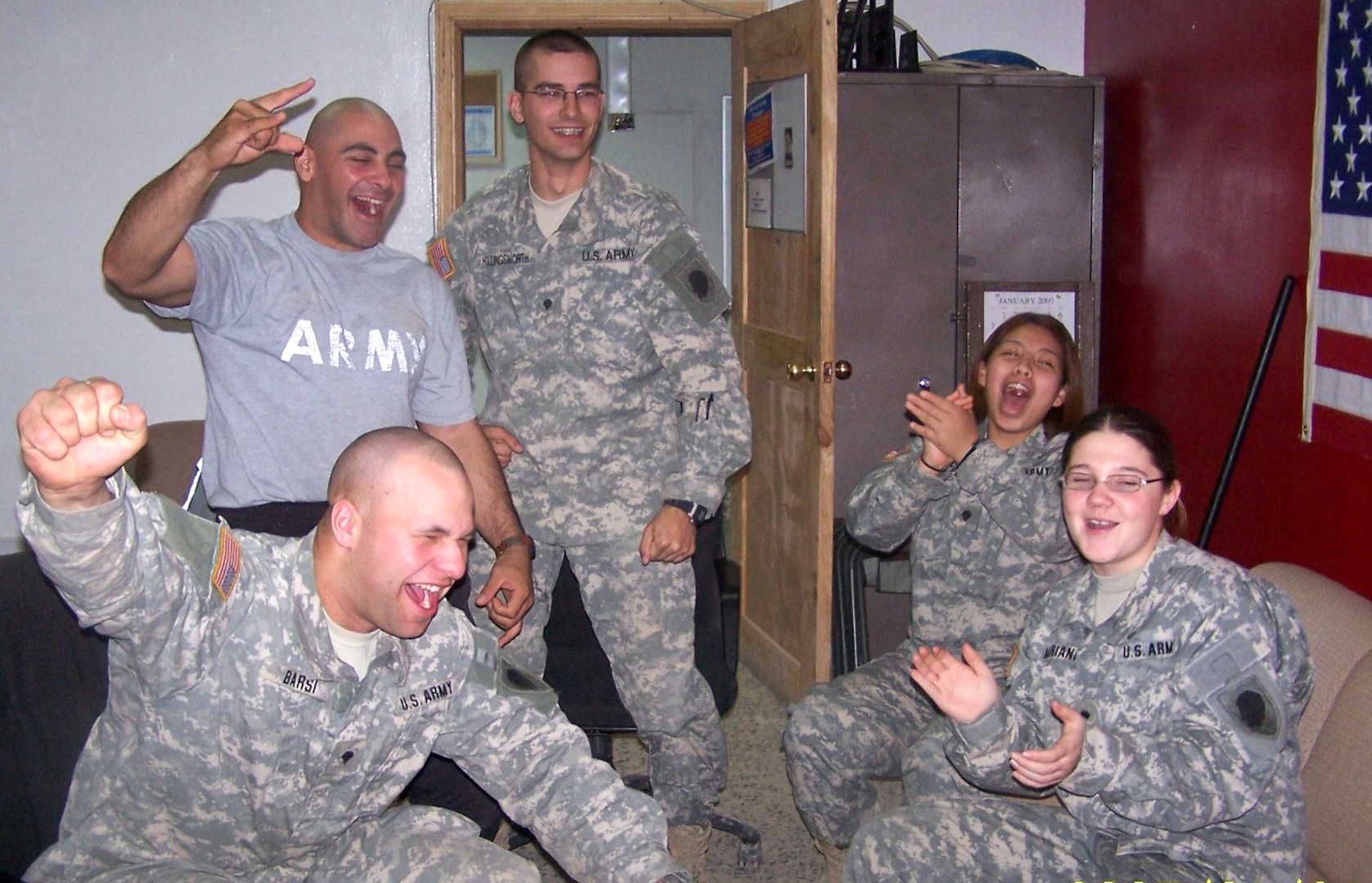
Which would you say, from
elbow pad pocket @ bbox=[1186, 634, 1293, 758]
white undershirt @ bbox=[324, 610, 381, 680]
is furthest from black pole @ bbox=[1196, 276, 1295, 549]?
white undershirt @ bbox=[324, 610, 381, 680]

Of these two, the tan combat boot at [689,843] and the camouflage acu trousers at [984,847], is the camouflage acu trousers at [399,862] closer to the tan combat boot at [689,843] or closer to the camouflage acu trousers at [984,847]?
the camouflage acu trousers at [984,847]

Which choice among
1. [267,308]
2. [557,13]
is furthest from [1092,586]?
[557,13]

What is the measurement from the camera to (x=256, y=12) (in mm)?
3859

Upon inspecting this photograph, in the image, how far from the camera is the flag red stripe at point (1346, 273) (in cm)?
256

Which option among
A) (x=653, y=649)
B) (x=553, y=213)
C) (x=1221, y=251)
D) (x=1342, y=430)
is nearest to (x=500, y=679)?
(x=653, y=649)

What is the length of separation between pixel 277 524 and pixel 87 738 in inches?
22.3

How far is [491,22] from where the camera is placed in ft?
12.8

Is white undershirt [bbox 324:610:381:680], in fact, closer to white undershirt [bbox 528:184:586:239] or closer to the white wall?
white undershirt [bbox 528:184:586:239]

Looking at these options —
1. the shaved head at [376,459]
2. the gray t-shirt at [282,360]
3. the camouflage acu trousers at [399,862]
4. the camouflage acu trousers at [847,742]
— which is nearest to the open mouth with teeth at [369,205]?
the gray t-shirt at [282,360]

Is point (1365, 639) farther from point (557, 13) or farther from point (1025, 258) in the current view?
point (557, 13)

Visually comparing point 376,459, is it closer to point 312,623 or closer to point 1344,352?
point 312,623

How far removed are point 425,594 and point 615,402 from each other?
1064 mm

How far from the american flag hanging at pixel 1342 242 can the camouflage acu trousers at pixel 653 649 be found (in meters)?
1.46

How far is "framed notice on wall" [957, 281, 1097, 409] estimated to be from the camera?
12.6 ft
